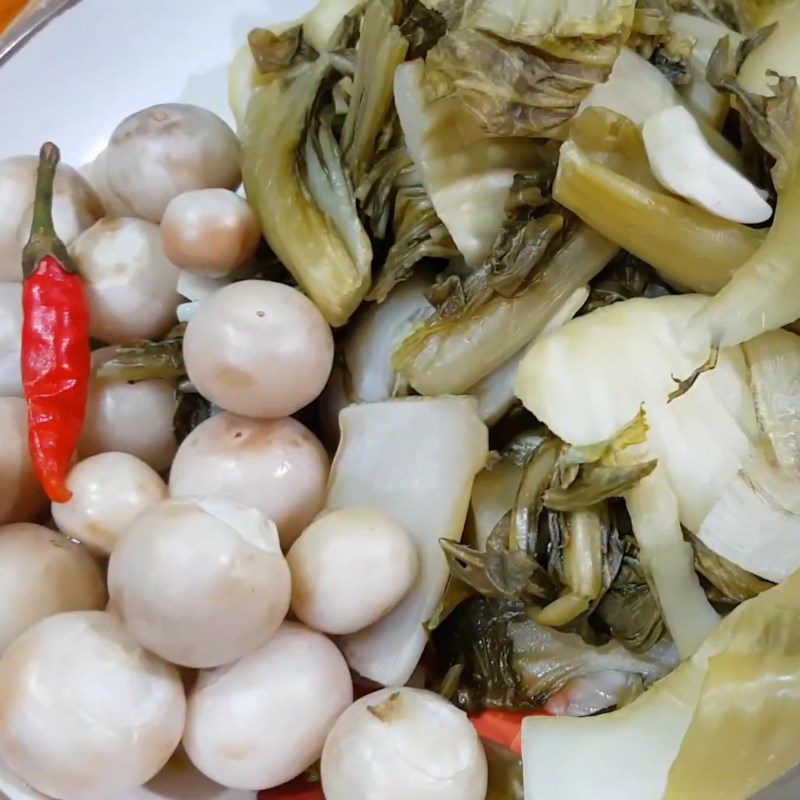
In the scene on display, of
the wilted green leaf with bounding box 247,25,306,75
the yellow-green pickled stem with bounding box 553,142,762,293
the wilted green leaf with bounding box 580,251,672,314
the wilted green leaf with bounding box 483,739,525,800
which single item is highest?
the wilted green leaf with bounding box 247,25,306,75

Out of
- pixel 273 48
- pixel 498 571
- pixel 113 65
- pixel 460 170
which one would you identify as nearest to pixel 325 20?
pixel 273 48

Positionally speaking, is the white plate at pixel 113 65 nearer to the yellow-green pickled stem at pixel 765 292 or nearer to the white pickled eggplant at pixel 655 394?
the white pickled eggplant at pixel 655 394

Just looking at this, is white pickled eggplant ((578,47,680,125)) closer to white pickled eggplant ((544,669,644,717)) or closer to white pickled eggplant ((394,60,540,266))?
white pickled eggplant ((394,60,540,266))

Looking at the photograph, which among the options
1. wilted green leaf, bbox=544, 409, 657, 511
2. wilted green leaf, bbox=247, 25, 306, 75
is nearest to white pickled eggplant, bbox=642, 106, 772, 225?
wilted green leaf, bbox=544, 409, 657, 511

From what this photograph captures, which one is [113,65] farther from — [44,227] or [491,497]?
[491,497]

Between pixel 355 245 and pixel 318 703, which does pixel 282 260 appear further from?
pixel 318 703

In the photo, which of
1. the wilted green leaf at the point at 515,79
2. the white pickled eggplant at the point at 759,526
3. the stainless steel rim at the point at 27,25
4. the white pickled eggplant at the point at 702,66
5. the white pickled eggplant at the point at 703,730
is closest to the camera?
the white pickled eggplant at the point at 703,730

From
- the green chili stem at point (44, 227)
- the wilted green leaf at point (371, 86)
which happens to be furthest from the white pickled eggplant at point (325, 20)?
the green chili stem at point (44, 227)
